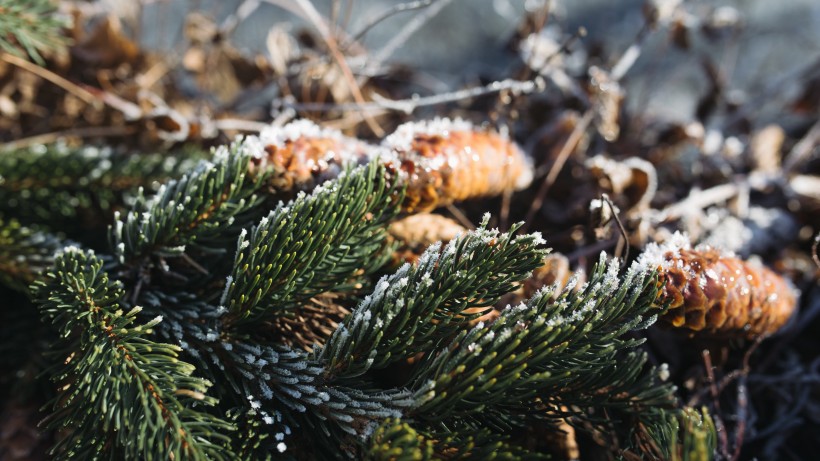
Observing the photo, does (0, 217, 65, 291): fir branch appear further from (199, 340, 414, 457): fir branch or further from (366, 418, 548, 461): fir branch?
(366, 418, 548, 461): fir branch

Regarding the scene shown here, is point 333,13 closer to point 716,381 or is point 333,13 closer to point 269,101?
point 269,101

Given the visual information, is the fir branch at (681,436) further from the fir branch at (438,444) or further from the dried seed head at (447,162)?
the dried seed head at (447,162)

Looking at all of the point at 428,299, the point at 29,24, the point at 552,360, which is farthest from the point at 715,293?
the point at 29,24

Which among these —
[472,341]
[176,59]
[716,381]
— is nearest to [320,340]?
[472,341]

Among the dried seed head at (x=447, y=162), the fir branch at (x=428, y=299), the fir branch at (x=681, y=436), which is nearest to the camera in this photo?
the fir branch at (x=681, y=436)

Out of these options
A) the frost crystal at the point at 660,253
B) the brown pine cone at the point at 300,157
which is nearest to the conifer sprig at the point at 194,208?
the brown pine cone at the point at 300,157

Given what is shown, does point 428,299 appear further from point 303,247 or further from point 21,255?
point 21,255
